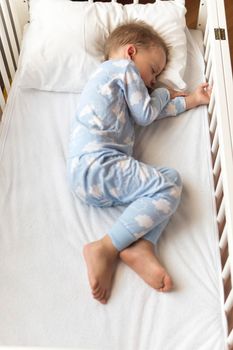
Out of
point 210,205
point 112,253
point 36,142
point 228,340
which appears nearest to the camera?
point 228,340

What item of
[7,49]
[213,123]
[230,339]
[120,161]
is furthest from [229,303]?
[7,49]

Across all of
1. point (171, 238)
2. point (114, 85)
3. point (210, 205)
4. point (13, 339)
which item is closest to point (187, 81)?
point (114, 85)

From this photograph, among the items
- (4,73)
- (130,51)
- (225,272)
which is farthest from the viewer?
(4,73)

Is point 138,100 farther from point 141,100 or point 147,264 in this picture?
point 147,264

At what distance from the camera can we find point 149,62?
4.36 feet

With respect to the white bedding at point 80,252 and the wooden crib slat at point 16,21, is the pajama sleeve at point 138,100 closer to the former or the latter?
the white bedding at point 80,252

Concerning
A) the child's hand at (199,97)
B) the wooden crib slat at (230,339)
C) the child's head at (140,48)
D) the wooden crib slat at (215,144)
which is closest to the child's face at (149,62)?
the child's head at (140,48)

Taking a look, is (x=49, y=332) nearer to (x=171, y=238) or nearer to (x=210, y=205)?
(x=171, y=238)

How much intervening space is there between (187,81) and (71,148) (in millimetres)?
503

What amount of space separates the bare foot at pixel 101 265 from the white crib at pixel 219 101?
276 mm

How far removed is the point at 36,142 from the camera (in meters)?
1.34

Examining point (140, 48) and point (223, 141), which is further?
point (140, 48)

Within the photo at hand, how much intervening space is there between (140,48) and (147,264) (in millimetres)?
656

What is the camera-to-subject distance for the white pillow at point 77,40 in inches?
55.3
